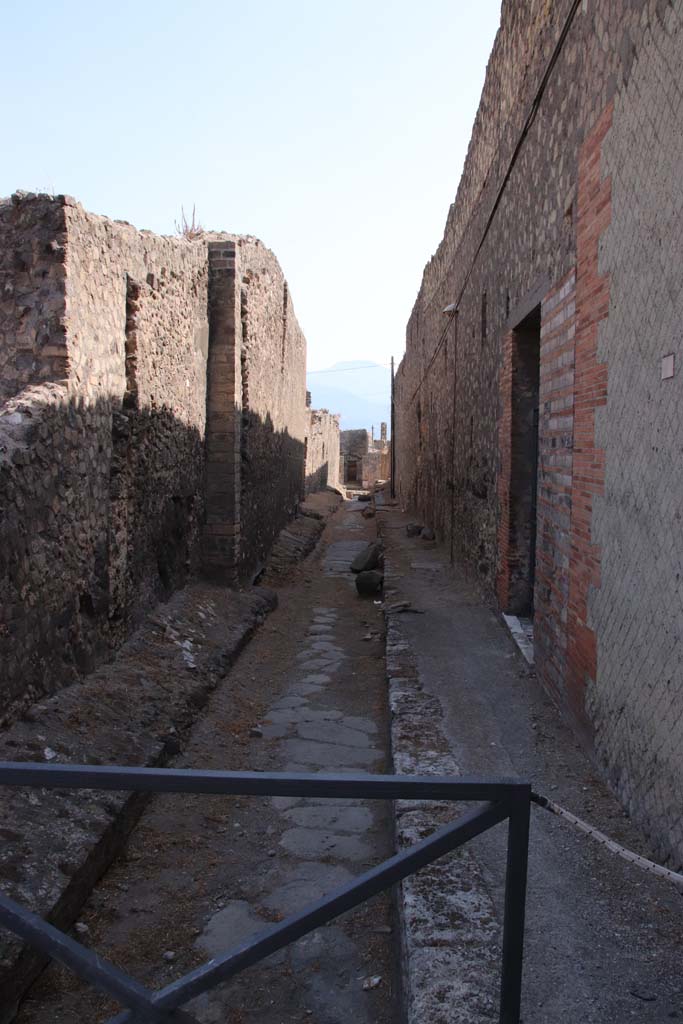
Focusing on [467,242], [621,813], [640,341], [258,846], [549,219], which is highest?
[467,242]

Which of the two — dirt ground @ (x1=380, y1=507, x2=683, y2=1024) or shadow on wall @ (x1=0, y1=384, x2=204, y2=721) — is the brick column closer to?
shadow on wall @ (x1=0, y1=384, x2=204, y2=721)

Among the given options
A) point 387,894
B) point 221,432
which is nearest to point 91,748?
point 387,894

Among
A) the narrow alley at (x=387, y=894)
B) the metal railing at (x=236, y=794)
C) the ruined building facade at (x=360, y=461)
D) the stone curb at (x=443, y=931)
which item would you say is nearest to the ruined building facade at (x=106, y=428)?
the narrow alley at (x=387, y=894)

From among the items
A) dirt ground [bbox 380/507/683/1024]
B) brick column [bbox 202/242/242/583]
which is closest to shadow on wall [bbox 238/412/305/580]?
brick column [bbox 202/242/242/583]

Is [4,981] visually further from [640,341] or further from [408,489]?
[408,489]

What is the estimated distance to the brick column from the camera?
7.35 metres

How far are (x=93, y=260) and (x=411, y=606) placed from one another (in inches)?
167

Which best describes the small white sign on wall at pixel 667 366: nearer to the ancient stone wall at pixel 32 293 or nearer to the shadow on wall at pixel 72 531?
the shadow on wall at pixel 72 531

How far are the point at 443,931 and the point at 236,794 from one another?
4.01 feet

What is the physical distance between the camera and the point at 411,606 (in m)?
7.18

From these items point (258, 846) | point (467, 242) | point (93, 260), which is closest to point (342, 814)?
point (258, 846)

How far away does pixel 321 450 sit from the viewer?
24.0 meters

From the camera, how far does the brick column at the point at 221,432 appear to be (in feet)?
24.1

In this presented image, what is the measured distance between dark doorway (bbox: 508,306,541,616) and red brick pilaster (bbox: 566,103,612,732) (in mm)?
1988
